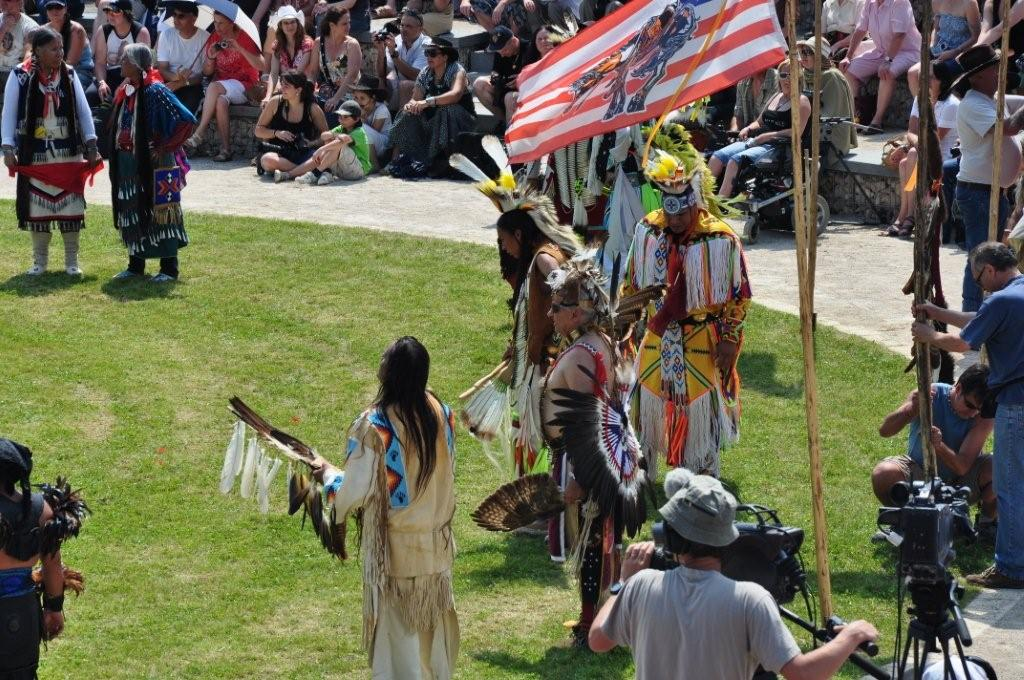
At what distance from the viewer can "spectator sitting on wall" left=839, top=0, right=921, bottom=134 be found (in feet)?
46.7

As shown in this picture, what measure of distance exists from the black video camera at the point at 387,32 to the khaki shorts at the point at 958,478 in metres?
10.6

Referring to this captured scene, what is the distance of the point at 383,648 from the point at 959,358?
18.3 ft

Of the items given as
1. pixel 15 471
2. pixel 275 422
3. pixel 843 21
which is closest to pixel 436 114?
pixel 843 21

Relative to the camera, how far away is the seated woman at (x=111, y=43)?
1725 centimetres

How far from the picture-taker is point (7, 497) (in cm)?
517

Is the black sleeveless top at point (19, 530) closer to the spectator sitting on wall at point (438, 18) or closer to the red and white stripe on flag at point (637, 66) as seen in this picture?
the red and white stripe on flag at point (637, 66)

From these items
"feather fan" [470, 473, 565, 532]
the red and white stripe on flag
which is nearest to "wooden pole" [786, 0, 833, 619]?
the red and white stripe on flag

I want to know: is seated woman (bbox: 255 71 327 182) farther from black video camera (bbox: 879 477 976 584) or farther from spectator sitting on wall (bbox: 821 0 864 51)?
black video camera (bbox: 879 477 976 584)

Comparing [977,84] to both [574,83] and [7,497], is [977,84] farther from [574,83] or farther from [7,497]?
[7,497]

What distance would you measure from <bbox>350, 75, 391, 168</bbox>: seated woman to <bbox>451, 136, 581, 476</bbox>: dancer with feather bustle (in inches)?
334

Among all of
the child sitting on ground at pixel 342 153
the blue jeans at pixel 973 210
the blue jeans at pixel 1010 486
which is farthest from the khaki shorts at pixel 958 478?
the child sitting on ground at pixel 342 153

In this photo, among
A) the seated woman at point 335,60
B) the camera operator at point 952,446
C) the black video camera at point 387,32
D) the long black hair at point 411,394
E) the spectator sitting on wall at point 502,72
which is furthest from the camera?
the black video camera at point 387,32

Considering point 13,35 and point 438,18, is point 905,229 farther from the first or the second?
point 13,35

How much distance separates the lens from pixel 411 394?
5.43 m
